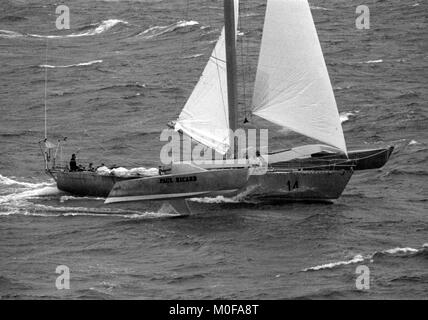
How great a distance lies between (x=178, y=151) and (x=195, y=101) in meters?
7.71

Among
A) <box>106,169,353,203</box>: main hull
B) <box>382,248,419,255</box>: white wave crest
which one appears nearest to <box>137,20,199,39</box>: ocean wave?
<box>106,169,353,203</box>: main hull

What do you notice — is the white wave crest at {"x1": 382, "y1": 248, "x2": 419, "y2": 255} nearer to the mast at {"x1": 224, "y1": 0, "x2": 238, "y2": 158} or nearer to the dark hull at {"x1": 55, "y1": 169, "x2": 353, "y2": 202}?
the dark hull at {"x1": 55, "y1": 169, "x2": 353, "y2": 202}

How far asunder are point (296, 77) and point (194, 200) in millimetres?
8355

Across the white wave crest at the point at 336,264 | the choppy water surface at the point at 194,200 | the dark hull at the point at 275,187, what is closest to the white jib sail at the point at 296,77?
the dark hull at the point at 275,187

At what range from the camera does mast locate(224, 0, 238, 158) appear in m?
53.2

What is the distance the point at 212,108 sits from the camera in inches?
2164

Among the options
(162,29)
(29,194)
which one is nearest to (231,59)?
(29,194)

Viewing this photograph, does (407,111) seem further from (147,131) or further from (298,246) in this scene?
(298,246)

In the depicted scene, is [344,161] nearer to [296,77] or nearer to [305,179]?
[305,179]

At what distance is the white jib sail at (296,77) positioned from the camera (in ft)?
172

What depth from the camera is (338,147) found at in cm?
5234

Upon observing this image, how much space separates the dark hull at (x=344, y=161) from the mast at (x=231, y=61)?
3387mm

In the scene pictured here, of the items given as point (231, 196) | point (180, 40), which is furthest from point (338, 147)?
point (180, 40)

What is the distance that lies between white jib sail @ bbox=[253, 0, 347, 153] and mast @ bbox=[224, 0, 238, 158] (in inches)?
57.7
